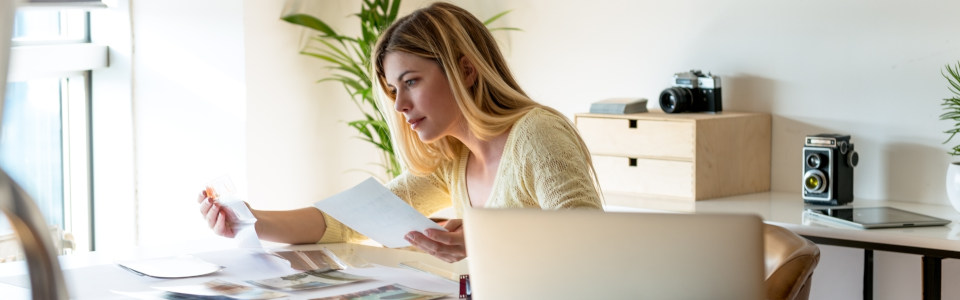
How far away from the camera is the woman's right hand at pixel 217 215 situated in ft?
7.17

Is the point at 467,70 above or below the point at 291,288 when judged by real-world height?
above

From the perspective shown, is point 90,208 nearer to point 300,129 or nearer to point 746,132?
point 300,129

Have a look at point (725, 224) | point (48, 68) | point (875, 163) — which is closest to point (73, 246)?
point (48, 68)

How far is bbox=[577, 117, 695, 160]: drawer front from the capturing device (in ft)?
10.4

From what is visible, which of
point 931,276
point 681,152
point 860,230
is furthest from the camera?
point 681,152

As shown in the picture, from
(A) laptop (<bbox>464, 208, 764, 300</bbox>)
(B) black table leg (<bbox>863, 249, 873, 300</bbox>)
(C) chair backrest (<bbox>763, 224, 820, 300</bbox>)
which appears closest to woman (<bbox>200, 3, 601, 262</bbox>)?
(C) chair backrest (<bbox>763, 224, 820, 300</bbox>)

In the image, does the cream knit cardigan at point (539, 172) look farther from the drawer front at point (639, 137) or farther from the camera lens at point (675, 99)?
the camera lens at point (675, 99)

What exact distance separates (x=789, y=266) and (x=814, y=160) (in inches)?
61.0

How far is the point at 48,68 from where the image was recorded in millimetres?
3576

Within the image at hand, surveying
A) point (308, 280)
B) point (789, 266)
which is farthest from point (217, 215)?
point (789, 266)

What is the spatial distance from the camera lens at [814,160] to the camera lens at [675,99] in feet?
1.49

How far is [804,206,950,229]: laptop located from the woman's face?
110 cm

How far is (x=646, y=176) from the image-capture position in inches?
130

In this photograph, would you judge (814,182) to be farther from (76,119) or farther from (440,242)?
(76,119)
